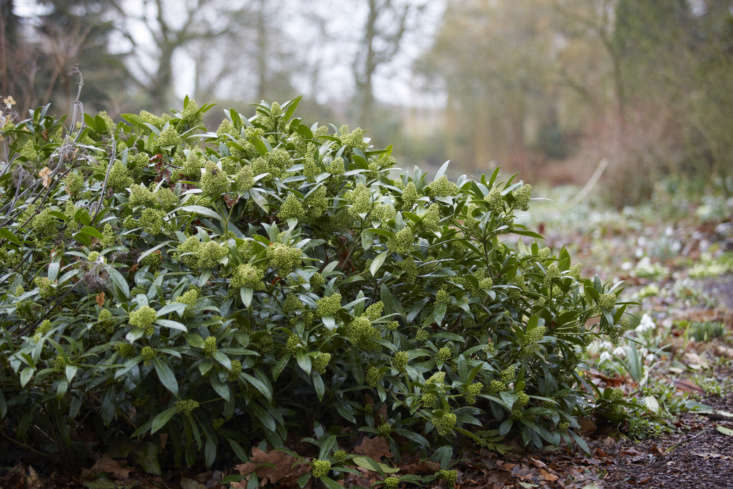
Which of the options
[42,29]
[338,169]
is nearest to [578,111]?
[42,29]

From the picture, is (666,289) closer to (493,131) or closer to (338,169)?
(338,169)

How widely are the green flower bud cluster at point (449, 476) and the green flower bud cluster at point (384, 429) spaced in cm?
23

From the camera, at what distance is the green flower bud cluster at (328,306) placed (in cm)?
184

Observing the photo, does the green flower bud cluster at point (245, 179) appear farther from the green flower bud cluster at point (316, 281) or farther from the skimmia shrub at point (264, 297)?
the green flower bud cluster at point (316, 281)

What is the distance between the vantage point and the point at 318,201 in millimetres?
2053

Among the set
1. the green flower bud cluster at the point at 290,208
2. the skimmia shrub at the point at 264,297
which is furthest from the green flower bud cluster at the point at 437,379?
the green flower bud cluster at the point at 290,208

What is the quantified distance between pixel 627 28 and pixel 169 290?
10.3m

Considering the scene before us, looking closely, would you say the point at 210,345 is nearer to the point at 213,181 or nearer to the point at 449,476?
the point at 213,181

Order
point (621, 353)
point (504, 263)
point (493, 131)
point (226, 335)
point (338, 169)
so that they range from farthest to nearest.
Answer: point (493, 131)
point (621, 353)
point (504, 263)
point (338, 169)
point (226, 335)

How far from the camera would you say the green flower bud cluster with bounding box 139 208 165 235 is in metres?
1.91

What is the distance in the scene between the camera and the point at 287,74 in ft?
46.9

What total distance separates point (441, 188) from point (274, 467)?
120 cm

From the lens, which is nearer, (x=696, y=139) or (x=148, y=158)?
(x=148, y=158)

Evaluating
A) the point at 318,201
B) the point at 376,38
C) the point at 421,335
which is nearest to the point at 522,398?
the point at 421,335
